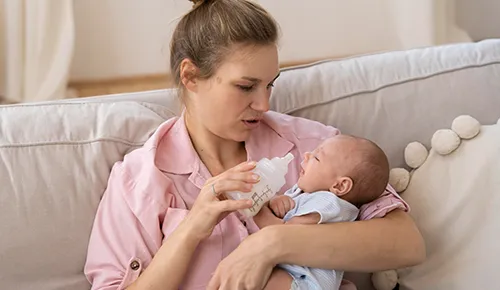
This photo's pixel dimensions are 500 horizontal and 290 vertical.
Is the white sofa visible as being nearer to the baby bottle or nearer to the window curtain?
the baby bottle

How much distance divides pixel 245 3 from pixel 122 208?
1.68 feet

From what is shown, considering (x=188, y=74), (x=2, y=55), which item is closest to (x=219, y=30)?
(x=188, y=74)

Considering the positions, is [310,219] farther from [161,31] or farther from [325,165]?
[161,31]

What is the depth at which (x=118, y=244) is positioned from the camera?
140 cm

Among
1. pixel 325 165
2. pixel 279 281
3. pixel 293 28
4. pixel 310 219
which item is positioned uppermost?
pixel 293 28

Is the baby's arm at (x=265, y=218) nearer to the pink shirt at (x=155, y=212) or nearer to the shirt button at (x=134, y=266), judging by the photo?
the pink shirt at (x=155, y=212)

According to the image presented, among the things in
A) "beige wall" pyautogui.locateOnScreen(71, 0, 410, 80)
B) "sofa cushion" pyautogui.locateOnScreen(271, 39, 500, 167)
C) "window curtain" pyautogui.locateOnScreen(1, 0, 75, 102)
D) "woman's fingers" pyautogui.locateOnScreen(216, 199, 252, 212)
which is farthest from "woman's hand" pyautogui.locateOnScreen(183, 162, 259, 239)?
"beige wall" pyautogui.locateOnScreen(71, 0, 410, 80)

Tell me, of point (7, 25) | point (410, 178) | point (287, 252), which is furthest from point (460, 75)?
point (7, 25)

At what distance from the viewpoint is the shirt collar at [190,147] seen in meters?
1.49

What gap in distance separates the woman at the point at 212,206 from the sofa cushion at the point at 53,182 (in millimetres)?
52

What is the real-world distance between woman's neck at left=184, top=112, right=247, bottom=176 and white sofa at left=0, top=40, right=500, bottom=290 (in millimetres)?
108

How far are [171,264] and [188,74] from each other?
0.41 metres

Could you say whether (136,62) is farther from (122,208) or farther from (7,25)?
(122,208)

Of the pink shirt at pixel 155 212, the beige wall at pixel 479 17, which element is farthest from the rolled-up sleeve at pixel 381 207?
the beige wall at pixel 479 17
